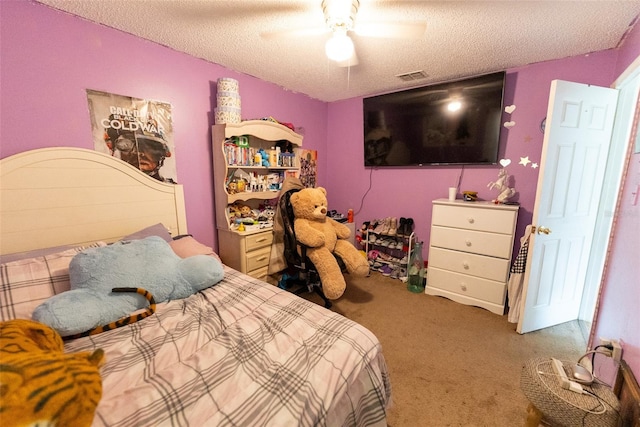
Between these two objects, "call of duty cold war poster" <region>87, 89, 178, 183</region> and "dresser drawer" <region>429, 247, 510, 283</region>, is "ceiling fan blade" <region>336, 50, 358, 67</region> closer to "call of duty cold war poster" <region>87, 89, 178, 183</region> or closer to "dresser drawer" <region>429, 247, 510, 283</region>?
"call of duty cold war poster" <region>87, 89, 178, 183</region>

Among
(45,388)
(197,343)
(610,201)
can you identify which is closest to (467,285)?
(610,201)

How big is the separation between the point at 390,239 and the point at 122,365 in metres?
2.77

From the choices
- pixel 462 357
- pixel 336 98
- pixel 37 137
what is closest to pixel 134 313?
pixel 37 137

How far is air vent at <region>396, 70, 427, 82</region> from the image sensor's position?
2.47 m

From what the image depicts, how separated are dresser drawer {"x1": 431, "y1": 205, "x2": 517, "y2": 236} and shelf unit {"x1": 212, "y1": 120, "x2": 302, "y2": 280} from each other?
1.71 m

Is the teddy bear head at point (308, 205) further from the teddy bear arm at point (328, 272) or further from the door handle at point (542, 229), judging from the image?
the door handle at point (542, 229)

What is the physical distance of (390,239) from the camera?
317 centimetres

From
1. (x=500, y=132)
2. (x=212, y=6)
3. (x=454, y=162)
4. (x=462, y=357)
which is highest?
(x=212, y=6)

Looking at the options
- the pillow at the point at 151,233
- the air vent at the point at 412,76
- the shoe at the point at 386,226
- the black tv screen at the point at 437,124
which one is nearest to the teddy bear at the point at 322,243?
the shoe at the point at 386,226

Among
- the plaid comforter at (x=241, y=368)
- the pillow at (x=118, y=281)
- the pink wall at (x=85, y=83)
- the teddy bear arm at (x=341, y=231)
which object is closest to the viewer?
the plaid comforter at (x=241, y=368)

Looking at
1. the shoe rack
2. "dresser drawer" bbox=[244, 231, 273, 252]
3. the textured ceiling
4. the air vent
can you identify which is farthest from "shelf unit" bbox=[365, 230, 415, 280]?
the textured ceiling

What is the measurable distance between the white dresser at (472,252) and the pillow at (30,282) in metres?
2.83

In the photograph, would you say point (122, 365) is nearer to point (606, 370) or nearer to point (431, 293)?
point (606, 370)

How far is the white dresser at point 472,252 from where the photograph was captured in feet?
7.44
